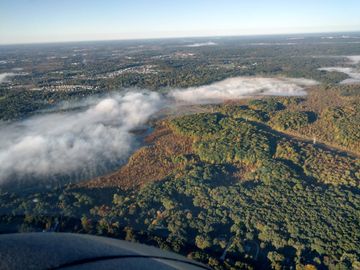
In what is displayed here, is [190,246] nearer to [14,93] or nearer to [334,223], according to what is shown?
[334,223]

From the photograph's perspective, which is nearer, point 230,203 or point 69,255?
point 69,255

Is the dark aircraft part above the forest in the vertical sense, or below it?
above

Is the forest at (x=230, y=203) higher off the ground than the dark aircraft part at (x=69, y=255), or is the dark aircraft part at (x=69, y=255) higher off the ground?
the dark aircraft part at (x=69, y=255)

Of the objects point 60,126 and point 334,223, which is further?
point 60,126

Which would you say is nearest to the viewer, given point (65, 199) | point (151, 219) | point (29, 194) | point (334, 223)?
point (334, 223)

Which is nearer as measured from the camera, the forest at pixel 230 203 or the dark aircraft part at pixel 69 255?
the dark aircraft part at pixel 69 255

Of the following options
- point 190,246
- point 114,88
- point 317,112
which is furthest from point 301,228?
point 114,88

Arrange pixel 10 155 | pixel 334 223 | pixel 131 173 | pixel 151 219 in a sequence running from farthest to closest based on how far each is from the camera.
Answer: pixel 10 155, pixel 131 173, pixel 151 219, pixel 334 223

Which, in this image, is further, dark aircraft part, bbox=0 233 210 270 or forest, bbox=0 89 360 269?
forest, bbox=0 89 360 269

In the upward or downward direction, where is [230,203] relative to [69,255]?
downward

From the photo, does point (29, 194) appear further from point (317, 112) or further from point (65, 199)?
point (317, 112)
